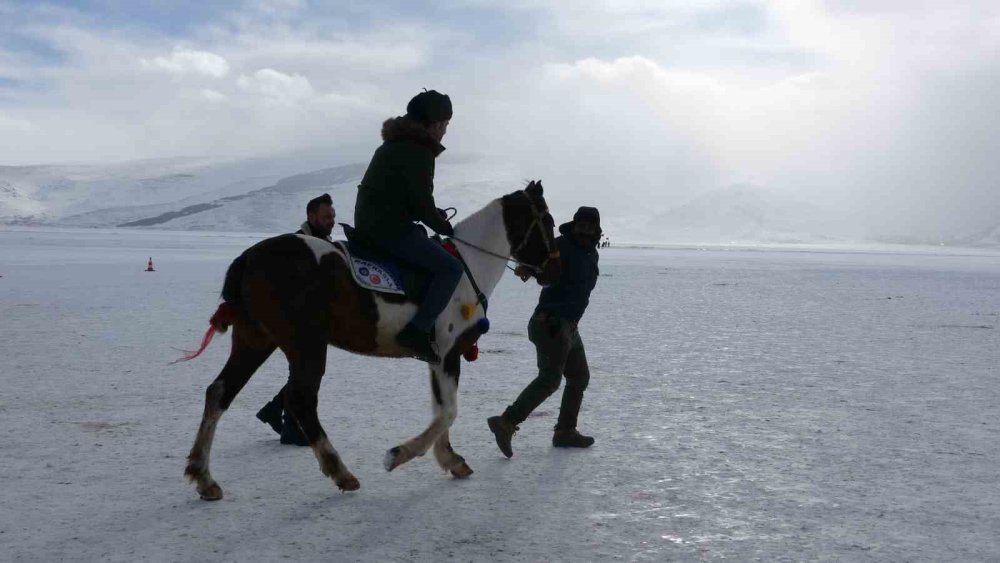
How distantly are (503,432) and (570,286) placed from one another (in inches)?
46.1

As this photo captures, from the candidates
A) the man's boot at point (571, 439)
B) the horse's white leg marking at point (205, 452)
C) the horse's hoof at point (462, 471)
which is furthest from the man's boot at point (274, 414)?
the man's boot at point (571, 439)

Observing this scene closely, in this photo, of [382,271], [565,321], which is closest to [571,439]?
[565,321]

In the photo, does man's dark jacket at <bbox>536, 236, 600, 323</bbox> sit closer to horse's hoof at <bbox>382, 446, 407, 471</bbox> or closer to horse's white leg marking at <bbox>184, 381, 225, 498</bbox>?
horse's hoof at <bbox>382, 446, 407, 471</bbox>

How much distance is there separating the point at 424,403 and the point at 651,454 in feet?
8.02

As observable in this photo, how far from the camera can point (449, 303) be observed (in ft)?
18.0

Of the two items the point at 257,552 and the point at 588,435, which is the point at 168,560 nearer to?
the point at 257,552

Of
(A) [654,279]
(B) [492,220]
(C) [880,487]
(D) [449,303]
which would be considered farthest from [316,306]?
(A) [654,279]

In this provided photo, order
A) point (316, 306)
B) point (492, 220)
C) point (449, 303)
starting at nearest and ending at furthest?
point (316, 306) → point (449, 303) → point (492, 220)

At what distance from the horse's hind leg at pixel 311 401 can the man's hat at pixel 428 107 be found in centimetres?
153

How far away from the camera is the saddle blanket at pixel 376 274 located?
5141 mm

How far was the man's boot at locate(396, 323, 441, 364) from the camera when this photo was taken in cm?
530

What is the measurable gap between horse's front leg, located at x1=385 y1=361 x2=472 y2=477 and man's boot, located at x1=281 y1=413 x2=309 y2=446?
3.99 ft

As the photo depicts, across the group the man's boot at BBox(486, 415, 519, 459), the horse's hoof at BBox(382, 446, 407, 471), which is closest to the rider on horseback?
the horse's hoof at BBox(382, 446, 407, 471)

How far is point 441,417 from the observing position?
5.43 meters
